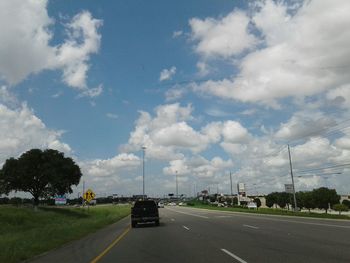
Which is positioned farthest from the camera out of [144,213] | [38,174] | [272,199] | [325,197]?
[272,199]

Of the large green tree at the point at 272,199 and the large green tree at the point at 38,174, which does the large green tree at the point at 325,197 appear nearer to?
the large green tree at the point at 272,199

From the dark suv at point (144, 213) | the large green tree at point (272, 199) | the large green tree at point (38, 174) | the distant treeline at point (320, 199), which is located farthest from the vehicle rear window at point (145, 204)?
the large green tree at point (272, 199)

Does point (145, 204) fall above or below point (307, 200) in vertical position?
below

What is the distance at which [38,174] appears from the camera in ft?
243

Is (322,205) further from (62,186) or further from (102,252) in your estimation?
(102,252)

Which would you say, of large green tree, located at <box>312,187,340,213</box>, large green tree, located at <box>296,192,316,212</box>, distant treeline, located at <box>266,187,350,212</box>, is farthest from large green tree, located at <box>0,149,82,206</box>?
large green tree, located at <box>296,192,316,212</box>

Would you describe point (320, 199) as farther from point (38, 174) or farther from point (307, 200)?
point (38, 174)

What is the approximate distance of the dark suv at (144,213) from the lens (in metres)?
33.7

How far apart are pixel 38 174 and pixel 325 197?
6525 centimetres

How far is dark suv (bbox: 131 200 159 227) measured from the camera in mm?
33719

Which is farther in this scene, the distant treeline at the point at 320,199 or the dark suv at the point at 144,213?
the distant treeline at the point at 320,199

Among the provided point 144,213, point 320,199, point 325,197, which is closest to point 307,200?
point 320,199

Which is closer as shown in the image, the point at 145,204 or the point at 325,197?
the point at 145,204

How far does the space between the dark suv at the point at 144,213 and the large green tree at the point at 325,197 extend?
79950mm
